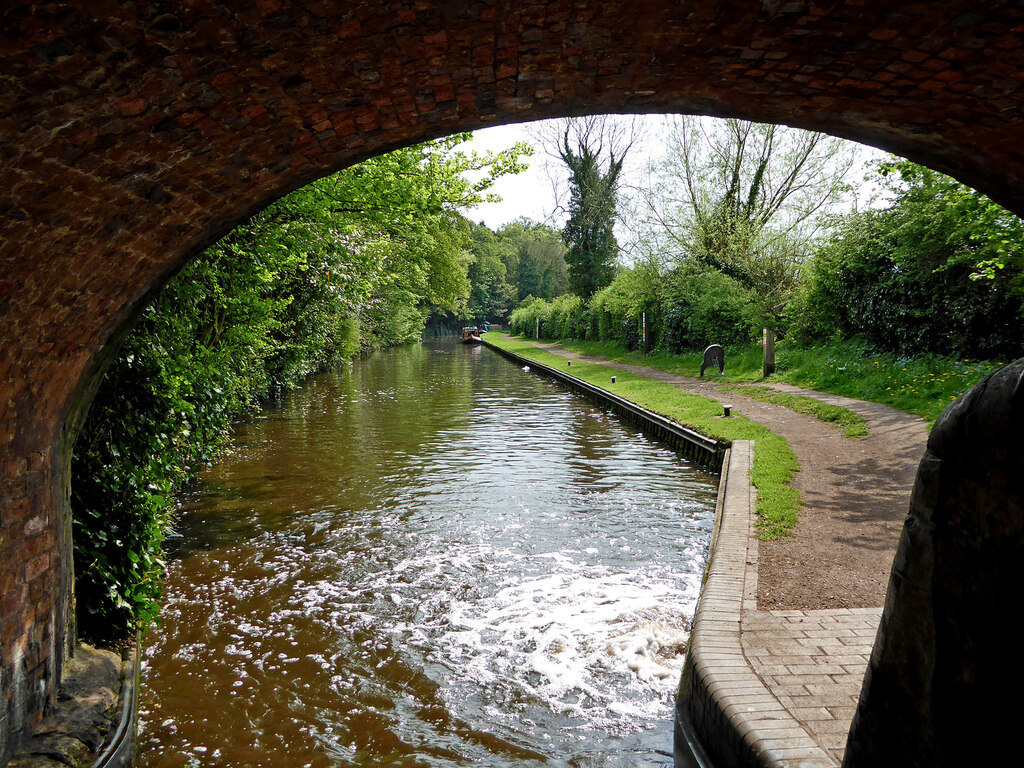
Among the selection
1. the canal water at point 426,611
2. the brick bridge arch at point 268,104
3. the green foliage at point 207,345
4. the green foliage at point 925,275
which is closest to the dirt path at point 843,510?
the canal water at point 426,611

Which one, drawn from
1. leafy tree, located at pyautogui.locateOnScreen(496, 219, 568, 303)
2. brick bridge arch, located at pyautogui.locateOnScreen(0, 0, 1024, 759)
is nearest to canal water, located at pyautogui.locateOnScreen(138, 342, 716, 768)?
brick bridge arch, located at pyautogui.locateOnScreen(0, 0, 1024, 759)

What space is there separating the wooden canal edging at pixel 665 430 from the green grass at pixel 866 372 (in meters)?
3.48

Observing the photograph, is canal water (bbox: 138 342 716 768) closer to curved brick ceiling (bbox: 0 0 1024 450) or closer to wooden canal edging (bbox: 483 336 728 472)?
wooden canal edging (bbox: 483 336 728 472)

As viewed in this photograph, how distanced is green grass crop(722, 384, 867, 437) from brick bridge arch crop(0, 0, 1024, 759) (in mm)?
8079

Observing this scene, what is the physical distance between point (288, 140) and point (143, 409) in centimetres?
310

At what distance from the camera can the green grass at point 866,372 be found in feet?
38.9

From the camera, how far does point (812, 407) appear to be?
13242 mm

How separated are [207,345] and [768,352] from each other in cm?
1455

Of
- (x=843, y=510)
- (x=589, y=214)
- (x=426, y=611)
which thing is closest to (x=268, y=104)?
(x=426, y=611)

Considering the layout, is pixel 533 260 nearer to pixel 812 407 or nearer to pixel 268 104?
pixel 812 407

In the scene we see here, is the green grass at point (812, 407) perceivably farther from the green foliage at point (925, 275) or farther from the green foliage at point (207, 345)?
the green foliage at point (207, 345)

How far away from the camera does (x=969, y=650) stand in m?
2.26

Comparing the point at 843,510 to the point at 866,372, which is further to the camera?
the point at 866,372

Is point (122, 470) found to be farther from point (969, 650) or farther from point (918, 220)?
point (918, 220)
